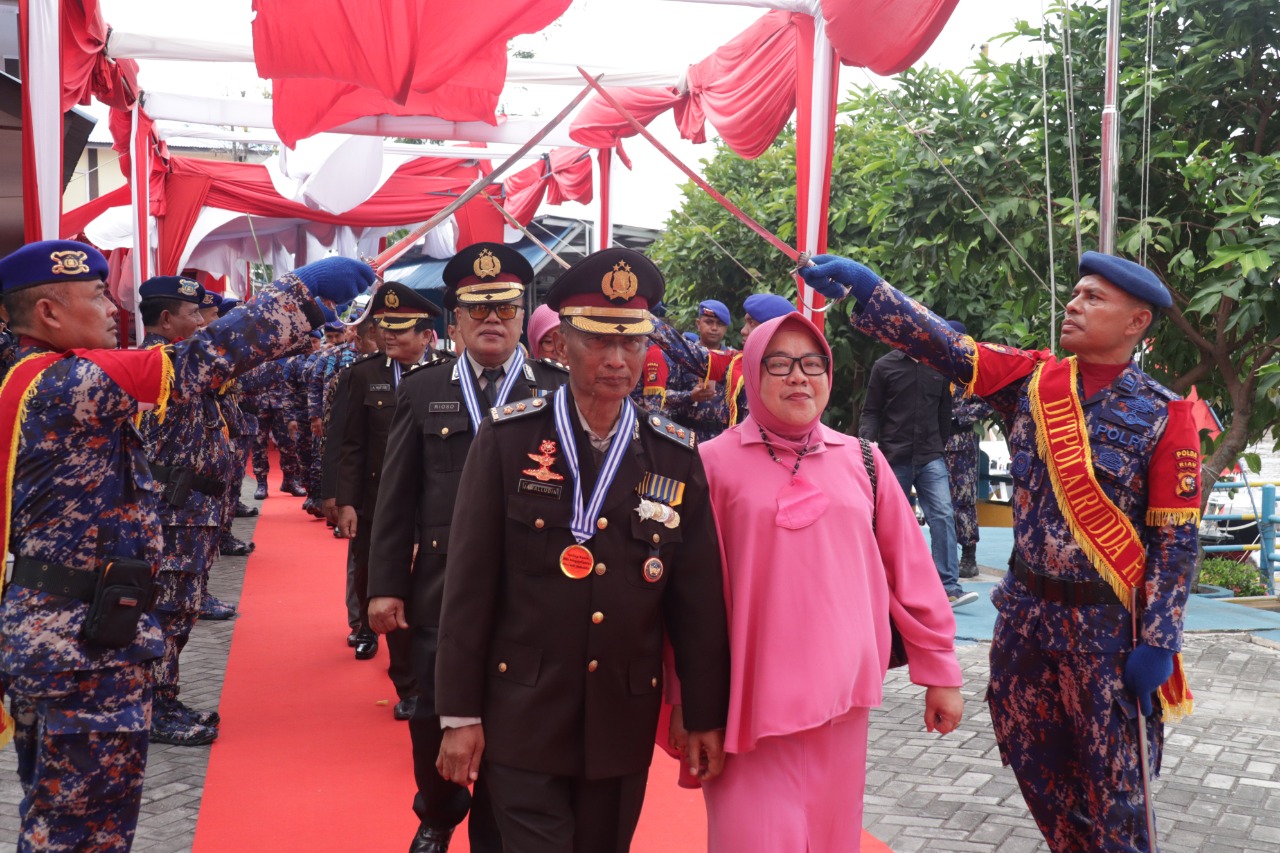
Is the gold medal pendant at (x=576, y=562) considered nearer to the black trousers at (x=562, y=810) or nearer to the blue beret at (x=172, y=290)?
the black trousers at (x=562, y=810)

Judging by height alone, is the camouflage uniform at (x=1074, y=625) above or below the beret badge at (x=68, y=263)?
below

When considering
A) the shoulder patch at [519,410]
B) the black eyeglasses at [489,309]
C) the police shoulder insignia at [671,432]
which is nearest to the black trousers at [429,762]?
the black eyeglasses at [489,309]

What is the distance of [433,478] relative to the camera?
155 inches

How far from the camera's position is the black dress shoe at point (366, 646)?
22.7ft

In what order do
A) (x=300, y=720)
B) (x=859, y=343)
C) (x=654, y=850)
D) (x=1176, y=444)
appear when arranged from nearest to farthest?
(x=1176, y=444) → (x=654, y=850) → (x=300, y=720) → (x=859, y=343)

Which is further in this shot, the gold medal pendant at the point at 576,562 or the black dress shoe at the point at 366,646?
the black dress shoe at the point at 366,646

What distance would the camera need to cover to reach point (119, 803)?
10.4 ft

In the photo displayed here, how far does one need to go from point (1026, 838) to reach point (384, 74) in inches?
216

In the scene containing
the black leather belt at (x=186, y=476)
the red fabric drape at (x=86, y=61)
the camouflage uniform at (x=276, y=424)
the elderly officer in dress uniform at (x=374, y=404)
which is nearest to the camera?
the black leather belt at (x=186, y=476)

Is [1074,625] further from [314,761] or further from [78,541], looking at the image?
[314,761]

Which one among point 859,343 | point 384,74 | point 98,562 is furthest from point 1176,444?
point 859,343

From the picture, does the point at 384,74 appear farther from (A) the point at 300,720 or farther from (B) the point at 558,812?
(B) the point at 558,812

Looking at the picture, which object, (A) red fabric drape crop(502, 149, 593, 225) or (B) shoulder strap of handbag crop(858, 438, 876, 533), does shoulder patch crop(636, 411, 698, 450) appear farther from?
(A) red fabric drape crop(502, 149, 593, 225)

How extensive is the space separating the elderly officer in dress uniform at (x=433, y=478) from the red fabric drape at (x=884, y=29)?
10.2ft
